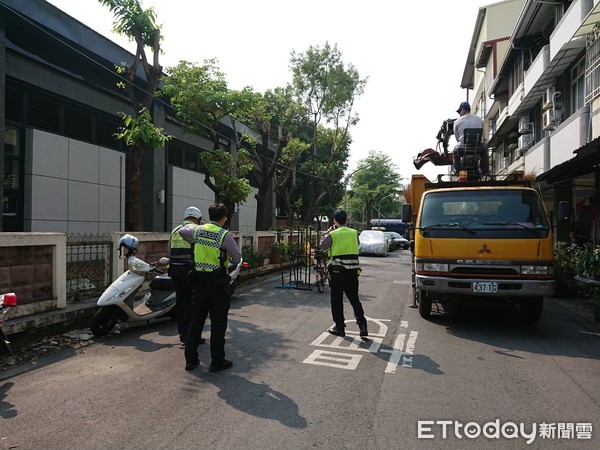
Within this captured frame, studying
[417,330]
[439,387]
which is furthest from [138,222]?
[439,387]

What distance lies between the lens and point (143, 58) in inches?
385

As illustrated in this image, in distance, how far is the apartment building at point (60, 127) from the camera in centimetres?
958

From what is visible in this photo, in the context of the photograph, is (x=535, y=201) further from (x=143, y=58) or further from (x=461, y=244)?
(x=143, y=58)

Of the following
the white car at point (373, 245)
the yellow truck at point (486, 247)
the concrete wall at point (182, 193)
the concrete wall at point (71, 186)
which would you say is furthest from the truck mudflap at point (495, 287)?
the white car at point (373, 245)

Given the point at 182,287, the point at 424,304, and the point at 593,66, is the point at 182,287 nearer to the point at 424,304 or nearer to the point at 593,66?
the point at 424,304

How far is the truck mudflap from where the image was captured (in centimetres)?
578

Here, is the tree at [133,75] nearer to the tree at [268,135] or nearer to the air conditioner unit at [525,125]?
the tree at [268,135]

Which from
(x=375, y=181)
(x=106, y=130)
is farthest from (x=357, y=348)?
(x=375, y=181)

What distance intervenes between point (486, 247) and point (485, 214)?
734mm

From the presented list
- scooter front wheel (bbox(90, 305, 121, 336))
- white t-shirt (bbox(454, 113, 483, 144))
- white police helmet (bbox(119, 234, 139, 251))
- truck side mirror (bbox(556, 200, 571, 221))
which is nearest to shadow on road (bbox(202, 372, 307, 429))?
scooter front wheel (bbox(90, 305, 121, 336))

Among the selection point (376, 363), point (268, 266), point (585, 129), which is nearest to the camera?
point (376, 363)

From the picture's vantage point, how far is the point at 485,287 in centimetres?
589

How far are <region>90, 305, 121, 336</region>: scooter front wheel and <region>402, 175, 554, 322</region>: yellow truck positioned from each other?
459 centimetres

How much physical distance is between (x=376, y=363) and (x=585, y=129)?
938 centimetres
